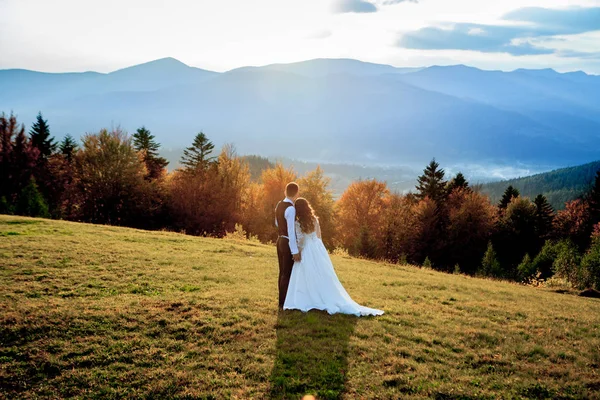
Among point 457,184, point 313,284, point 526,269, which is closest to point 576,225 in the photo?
point 457,184

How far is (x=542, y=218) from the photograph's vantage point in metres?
74.1

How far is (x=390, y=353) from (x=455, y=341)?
84.6 inches

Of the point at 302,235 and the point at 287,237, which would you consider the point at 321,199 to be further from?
the point at 287,237

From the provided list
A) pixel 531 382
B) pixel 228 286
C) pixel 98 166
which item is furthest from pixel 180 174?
pixel 531 382

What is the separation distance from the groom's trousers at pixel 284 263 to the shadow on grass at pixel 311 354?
74 cm

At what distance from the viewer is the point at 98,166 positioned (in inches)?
1951

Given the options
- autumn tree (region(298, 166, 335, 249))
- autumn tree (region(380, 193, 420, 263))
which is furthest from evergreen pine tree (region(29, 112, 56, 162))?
autumn tree (region(380, 193, 420, 263))

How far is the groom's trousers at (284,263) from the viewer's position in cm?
1186

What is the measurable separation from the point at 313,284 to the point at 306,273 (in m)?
0.43

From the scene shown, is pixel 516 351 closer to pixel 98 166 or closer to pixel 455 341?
pixel 455 341

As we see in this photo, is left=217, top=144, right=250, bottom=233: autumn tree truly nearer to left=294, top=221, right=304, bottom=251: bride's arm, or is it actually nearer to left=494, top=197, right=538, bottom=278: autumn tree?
left=494, top=197, right=538, bottom=278: autumn tree

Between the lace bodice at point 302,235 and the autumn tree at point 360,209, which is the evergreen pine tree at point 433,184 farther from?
the lace bodice at point 302,235

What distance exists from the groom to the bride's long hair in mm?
254

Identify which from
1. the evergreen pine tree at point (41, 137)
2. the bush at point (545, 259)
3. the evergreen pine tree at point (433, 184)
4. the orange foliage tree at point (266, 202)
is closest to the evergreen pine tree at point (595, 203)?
the evergreen pine tree at point (433, 184)
